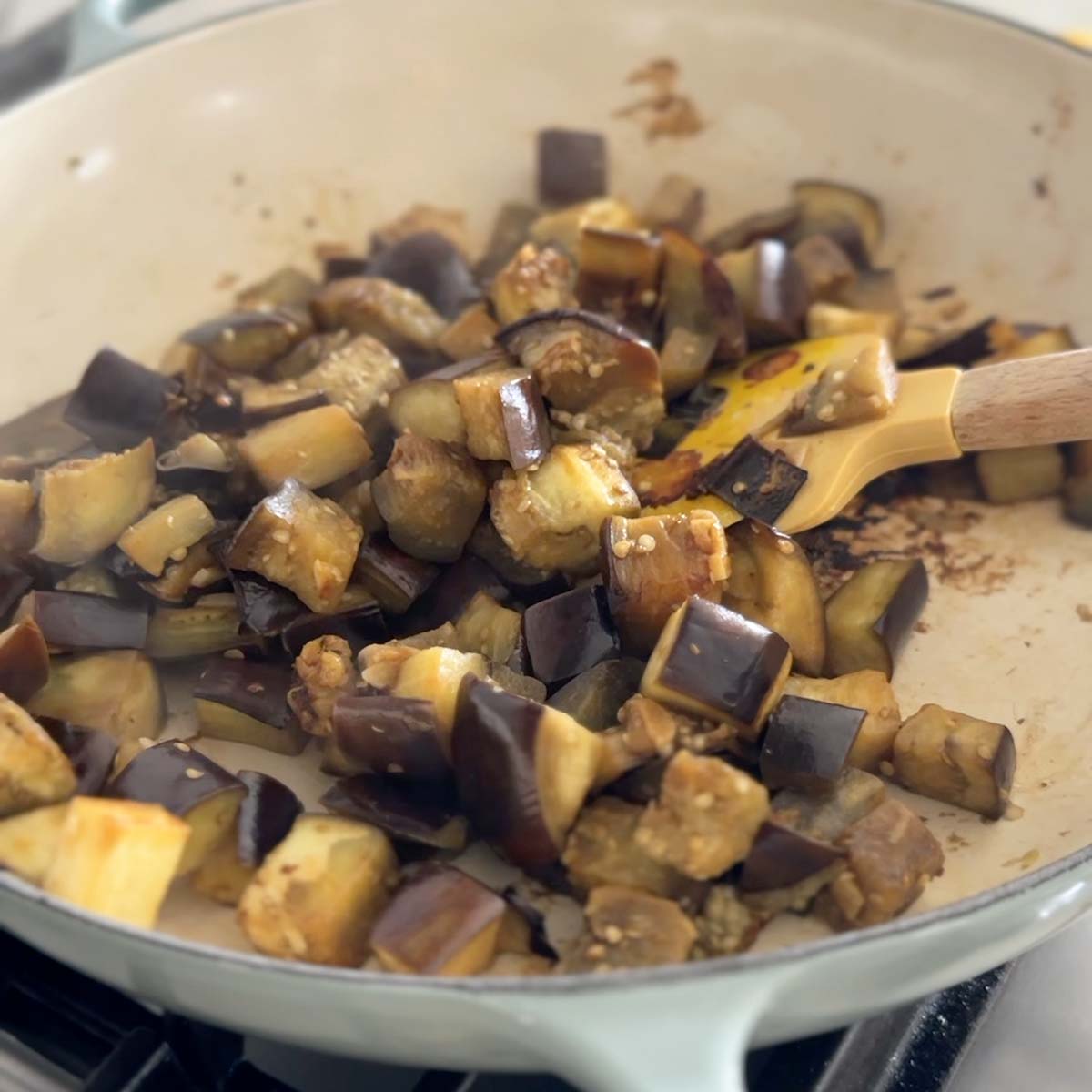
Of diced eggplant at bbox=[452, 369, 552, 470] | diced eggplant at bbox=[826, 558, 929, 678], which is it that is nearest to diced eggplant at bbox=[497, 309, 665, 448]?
diced eggplant at bbox=[452, 369, 552, 470]

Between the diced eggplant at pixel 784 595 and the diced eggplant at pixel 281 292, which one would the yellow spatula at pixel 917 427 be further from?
the diced eggplant at pixel 281 292

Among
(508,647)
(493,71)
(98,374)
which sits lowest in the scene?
(508,647)

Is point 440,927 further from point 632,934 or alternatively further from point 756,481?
point 756,481

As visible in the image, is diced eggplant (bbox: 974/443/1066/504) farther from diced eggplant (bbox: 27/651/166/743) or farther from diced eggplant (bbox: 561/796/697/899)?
diced eggplant (bbox: 27/651/166/743)

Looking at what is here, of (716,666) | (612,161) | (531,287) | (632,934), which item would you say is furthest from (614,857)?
(612,161)

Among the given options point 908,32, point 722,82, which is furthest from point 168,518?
point 908,32

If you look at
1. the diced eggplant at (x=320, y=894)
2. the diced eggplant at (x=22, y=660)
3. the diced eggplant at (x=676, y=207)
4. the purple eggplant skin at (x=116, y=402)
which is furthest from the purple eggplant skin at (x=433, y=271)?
the diced eggplant at (x=320, y=894)

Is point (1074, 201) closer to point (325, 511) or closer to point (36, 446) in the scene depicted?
point (325, 511)
